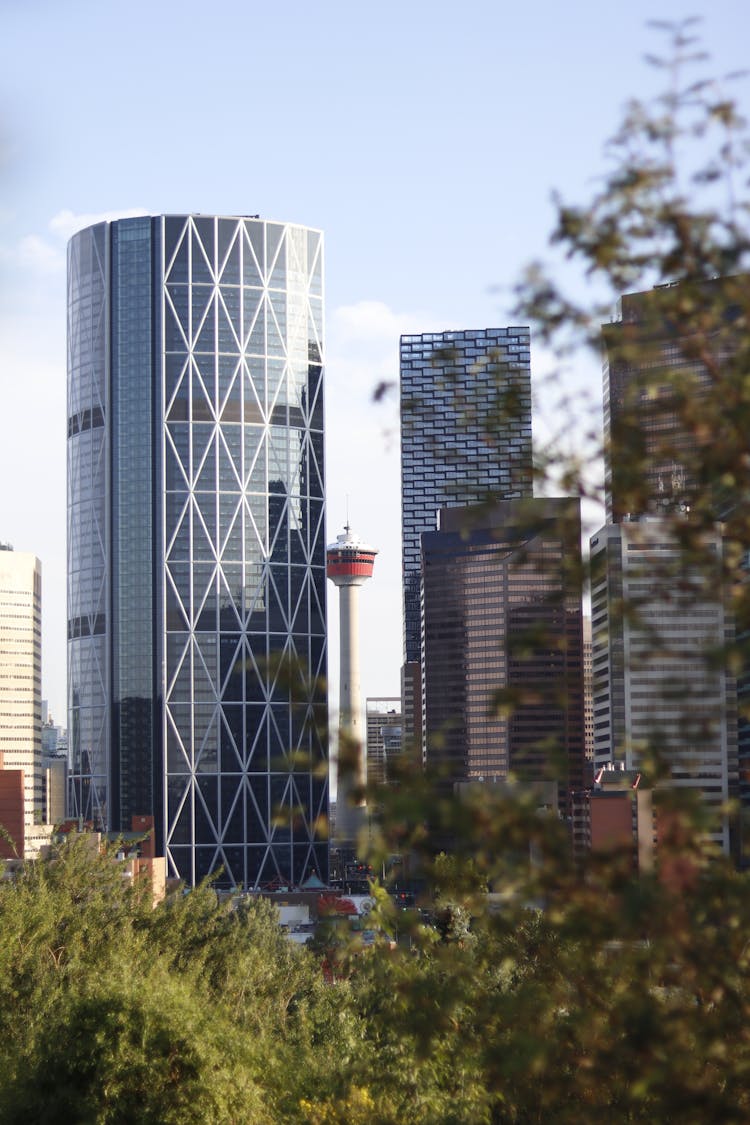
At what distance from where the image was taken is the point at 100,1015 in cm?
2542

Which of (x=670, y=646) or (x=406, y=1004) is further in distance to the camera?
(x=406, y=1004)

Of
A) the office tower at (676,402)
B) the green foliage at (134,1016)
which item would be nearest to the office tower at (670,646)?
the office tower at (676,402)

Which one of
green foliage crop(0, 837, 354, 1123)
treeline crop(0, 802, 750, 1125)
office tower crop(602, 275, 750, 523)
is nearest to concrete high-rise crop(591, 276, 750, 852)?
office tower crop(602, 275, 750, 523)

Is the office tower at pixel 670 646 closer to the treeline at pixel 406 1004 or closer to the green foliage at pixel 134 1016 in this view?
the treeline at pixel 406 1004

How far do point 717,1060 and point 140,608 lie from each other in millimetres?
189066

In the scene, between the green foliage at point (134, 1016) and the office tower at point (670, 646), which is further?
the green foliage at point (134, 1016)

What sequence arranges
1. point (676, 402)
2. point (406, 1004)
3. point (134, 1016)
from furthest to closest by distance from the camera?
point (134, 1016), point (406, 1004), point (676, 402)

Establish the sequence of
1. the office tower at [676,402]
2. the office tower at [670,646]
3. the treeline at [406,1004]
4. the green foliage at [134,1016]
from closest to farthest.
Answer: the office tower at [670,646]
the treeline at [406,1004]
the office tower at [676,402]
the green foliage at [134,1016]

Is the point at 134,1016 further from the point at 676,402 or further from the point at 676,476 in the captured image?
the point at 676,402

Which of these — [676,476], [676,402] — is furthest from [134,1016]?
[676,402]

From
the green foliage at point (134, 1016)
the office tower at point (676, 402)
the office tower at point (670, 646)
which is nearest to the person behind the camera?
the office tower at point (670, 646)

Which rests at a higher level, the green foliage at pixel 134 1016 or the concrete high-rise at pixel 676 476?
the concrete high-rise at pixel 676 476

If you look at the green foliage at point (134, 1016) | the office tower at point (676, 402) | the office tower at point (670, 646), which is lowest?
the green foliage at point (134, 1016)

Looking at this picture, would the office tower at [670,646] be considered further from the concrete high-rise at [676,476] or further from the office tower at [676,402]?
the office tower at [676,402]
